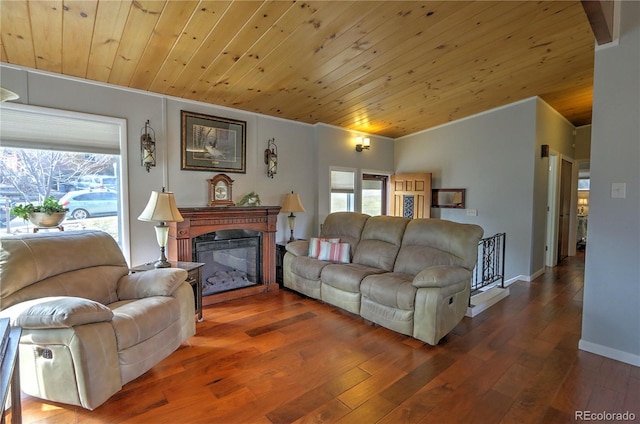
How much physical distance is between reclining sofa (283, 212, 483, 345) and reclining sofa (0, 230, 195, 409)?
4.96 feet

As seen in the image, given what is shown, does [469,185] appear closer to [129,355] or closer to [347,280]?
[347,280]

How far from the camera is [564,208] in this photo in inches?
227

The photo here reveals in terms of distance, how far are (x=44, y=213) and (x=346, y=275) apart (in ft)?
9.23

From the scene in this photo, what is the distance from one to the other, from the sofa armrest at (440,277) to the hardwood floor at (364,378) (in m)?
0.53

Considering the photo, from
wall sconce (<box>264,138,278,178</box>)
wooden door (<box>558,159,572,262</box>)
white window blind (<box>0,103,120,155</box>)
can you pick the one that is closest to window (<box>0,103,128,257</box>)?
white window blind (<box>0,103,120,155</box>)

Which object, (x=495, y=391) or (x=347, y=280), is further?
(x=347, y=280)

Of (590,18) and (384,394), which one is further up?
(590,18)

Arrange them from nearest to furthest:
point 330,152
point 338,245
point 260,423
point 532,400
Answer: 1. point 260,423
2. point 532,400
3. point 338,245
4. point 330,152

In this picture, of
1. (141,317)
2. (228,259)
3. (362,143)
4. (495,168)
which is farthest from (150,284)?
(495,168)

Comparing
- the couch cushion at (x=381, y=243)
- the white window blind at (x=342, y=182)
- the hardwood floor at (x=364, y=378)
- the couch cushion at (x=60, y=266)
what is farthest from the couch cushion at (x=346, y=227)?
the couch cushion at (x=60, y=266)


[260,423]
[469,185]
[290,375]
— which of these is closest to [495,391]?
[290,375]

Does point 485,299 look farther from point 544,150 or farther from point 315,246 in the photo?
point 544,150

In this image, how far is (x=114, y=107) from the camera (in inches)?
122

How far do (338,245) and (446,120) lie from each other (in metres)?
3.12
